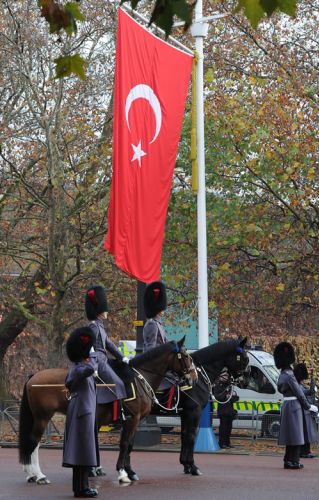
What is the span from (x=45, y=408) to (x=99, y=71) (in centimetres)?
1215

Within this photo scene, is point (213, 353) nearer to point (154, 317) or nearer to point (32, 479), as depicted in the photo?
point (154, 317)

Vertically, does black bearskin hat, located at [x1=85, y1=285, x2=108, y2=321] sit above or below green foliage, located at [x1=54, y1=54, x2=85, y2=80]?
below

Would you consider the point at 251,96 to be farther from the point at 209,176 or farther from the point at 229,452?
the point at 229,452

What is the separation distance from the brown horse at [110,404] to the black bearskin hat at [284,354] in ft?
7.35

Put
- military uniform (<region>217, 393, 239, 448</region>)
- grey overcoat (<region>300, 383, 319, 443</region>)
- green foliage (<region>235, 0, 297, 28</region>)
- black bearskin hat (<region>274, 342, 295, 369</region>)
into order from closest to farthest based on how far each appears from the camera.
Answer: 1. green foliage (<region>235, 0, 297, 28</region>)
2. black bearskin hat (<region>274, 342, 295, 369</region>)
3. grey overcoat (<region>300, 383, 319, 443</region>)
4. military uniform (<region>217, 393, 239, 448</region>)

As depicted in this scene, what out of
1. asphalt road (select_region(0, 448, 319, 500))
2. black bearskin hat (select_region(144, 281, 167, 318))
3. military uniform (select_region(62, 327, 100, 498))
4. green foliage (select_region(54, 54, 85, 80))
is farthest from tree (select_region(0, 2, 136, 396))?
green foliage (select_region(54, 54, 85, 80))

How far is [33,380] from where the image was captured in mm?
14258

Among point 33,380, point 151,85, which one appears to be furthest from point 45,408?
point 151,85

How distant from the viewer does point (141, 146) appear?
55.2 feet

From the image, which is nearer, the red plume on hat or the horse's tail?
the horse's tail

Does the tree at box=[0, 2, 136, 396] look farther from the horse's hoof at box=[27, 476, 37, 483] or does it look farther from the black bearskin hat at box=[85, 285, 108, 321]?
the horse's hoof at box=[27, 476, 37, 483]

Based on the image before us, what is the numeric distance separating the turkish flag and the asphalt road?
310 cm

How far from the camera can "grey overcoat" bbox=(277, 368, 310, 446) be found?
52.4ft

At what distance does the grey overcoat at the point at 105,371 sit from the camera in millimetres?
13750
